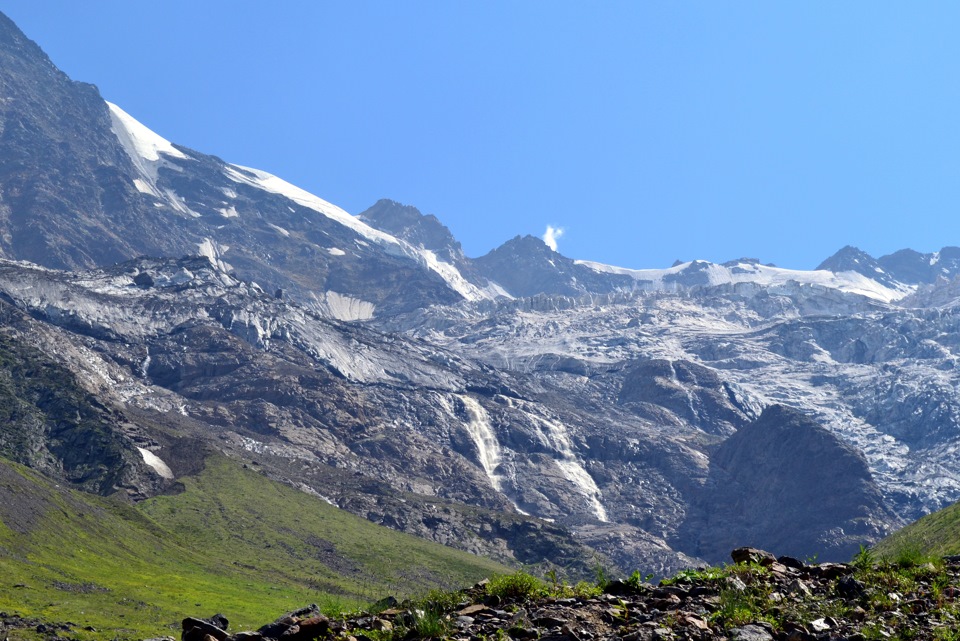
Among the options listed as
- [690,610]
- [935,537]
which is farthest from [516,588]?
[935,537]

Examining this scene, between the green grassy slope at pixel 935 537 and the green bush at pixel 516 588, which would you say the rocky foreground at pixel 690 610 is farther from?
the green grassy slope at pixel 935 537

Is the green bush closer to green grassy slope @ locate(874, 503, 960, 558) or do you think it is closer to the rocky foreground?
the rocky foreground

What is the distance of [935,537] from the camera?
4638 centimetres

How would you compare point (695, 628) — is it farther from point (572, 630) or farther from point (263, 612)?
point (263, 612)

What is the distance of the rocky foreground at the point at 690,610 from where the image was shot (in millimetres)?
21594

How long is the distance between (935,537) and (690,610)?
91.6ft

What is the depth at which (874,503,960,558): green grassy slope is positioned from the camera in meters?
38.3

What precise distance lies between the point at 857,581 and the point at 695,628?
5.57 m

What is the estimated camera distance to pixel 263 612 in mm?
195375

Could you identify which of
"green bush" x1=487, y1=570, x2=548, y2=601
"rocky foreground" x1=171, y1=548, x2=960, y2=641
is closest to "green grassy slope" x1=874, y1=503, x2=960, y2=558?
"rocky foreground" x1=171, y1=548, x2=960, y2=641

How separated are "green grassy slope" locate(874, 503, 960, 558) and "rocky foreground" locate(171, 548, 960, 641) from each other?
420 centimetres

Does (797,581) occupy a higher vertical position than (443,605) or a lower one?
higher

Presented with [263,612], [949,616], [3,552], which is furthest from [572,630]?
[3,552]

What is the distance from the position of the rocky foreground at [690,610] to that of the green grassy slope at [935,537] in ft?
13.8
